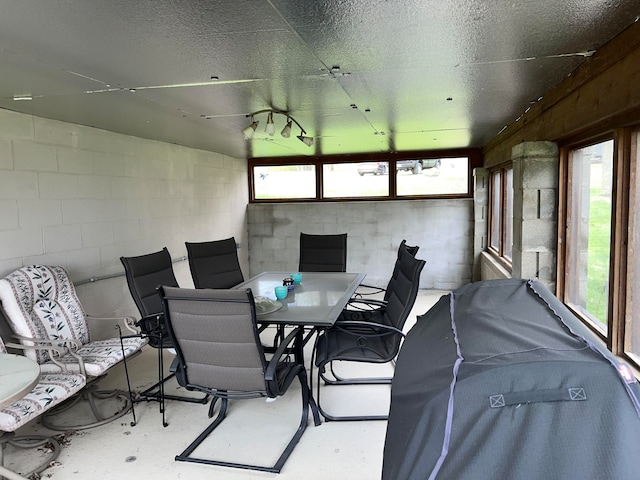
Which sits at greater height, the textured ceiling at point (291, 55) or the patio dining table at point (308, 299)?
the textured ceiling at point (291, 55)

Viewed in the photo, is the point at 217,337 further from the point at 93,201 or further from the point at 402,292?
the point at 93,201

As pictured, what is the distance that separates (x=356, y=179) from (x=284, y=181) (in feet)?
3.94

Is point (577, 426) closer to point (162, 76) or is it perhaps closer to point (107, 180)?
point (162, 76)

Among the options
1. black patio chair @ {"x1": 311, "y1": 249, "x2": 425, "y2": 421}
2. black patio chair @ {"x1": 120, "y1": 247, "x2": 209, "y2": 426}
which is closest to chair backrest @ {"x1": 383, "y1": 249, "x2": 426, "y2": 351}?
black patio chair @ {"x1": 311, "y1": 249, "x2": 425, "y2": 421}

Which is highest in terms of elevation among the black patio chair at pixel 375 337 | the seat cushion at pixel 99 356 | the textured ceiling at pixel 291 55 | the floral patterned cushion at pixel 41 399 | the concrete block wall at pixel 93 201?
the textured ceiling at pixel 291 55

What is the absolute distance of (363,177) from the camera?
702 centimetres

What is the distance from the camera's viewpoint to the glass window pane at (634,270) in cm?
217

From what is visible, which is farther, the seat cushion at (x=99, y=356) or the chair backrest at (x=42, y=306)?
the chair backrest at (x=42, y=306)

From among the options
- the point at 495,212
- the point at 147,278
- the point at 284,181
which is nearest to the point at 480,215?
the point at 495,212

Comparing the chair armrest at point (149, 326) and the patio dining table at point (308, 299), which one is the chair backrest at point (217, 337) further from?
the chair armrest at point (149, 326)

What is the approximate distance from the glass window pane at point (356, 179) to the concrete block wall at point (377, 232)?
241mm

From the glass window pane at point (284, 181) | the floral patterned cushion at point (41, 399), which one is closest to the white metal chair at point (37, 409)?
the floral patterned cushion at point (41, 399)

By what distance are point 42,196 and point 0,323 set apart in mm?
1081

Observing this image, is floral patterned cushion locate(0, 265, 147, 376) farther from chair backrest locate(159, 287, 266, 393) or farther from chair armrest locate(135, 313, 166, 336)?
chair backrest locate(159, 287, 266, 393)
